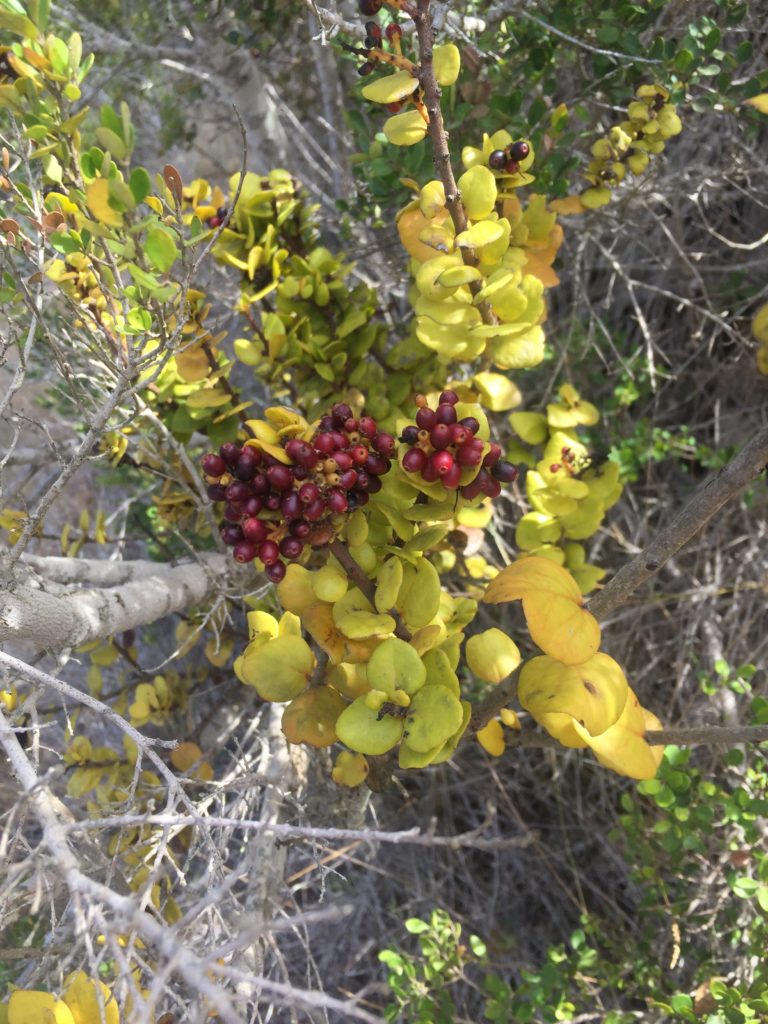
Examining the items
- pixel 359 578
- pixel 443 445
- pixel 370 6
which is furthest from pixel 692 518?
pixel 370 6

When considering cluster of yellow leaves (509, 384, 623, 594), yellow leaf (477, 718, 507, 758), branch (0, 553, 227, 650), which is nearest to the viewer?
branch (0, 553, 227, 650)

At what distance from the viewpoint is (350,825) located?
4.25 ft

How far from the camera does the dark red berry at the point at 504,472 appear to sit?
90 centimetres

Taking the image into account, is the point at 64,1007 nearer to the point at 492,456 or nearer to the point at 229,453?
the point at 229,453

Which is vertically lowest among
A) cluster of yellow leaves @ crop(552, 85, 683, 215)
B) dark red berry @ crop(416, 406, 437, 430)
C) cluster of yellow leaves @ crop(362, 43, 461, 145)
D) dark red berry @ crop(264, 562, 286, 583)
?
dark red berry @ crop(264, 562, 286, 583)

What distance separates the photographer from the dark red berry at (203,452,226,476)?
2.66 feet

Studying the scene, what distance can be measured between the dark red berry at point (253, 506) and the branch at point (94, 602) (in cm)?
39

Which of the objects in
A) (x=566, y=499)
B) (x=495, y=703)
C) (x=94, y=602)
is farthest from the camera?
(x=566, y=499)

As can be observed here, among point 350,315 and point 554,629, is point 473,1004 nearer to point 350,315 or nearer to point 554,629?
point 554,629

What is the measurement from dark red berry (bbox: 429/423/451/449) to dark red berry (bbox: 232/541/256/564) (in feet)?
0.79

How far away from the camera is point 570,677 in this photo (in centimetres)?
88

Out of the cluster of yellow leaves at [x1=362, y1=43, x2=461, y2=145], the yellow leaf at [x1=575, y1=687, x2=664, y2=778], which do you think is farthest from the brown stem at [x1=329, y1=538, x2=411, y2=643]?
the cluster of yellow leaves at [x1=362, y1=43, x2=461, y2=145]

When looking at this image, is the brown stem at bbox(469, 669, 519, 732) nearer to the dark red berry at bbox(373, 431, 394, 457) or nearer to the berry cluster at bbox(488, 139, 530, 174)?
the dark red berry at bbox(373, 431, 394, 457)

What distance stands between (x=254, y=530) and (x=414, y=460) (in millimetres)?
201
